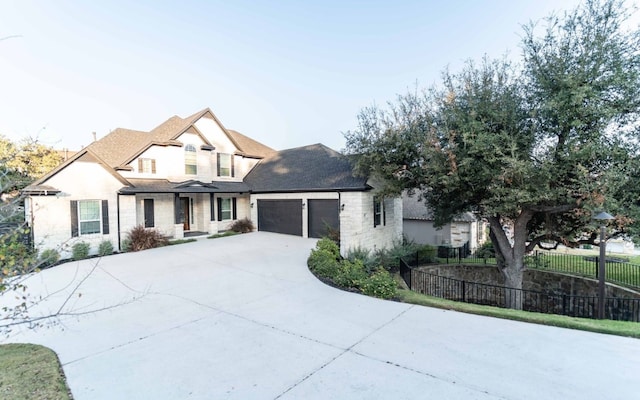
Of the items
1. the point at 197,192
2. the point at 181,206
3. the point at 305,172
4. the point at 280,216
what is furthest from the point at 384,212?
the point at 181,206

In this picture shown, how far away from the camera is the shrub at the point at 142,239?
13836 mm

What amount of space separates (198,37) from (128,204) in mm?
9663

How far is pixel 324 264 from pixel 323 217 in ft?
18.8

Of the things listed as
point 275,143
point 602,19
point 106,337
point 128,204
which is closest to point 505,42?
point 602,19

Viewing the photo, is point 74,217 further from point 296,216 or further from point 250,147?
point 250,147

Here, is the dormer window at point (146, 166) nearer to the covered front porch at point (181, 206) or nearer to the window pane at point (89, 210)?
the covered front porch at point (181, 206)

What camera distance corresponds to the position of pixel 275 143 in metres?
36.3

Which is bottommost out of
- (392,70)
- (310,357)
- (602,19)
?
(310,357)

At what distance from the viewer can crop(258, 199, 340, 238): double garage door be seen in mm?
15141

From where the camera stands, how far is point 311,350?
4902mm

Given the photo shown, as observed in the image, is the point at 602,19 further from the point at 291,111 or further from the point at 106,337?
the point at 291,111

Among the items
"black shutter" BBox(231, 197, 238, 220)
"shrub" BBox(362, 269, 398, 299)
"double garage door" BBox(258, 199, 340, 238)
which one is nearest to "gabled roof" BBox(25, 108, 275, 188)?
"black shutter" BBox(231, 197, 238, 220)

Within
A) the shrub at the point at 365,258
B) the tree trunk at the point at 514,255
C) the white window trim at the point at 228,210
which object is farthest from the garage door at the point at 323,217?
the tree trunk at the point at 514,255

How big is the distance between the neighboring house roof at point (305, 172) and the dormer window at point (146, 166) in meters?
5.81
